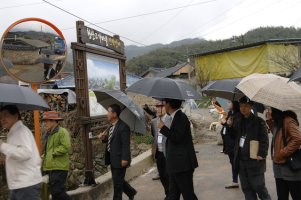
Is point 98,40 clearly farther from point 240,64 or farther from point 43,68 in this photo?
point 240,64

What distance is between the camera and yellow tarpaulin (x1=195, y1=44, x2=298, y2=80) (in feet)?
55.9

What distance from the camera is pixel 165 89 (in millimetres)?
4910

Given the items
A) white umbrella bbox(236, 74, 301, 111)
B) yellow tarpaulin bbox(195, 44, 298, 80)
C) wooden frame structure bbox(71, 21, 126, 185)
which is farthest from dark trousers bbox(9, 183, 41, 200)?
yellow tarpaulin bbox(195, 44, 298, 80)

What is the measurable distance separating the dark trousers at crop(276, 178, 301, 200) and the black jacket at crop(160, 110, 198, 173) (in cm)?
107

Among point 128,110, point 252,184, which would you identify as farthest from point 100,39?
point 252,184

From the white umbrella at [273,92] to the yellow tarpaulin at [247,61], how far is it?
12785 millimetres

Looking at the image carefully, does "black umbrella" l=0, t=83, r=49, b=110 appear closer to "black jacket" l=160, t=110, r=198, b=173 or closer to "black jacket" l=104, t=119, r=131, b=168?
"black jacket" l=160, t=110, r=198, b=173

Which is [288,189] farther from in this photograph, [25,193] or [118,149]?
[25,193]

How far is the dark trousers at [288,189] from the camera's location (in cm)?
431

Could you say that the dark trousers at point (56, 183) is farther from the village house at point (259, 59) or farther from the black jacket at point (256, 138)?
the village house at point (259, 59)

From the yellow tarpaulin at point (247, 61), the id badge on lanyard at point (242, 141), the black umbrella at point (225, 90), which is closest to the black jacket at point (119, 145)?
the black umbrella at point (225, 90)

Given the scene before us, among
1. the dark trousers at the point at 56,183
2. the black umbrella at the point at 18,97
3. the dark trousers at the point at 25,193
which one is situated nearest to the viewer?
the black umbrella at the point at 18,97

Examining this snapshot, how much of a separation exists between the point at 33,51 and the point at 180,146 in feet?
7.76

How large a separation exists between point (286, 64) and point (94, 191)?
44.1 ft
